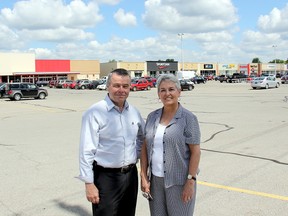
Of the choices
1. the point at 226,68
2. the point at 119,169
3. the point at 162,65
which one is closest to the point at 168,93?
the point at 119,169

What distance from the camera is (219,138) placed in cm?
1016

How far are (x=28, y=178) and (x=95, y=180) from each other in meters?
3.63

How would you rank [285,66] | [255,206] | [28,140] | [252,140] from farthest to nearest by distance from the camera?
[285,66] < [28,140] < [252,140] < [255,206]

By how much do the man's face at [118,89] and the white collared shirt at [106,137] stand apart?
6cm

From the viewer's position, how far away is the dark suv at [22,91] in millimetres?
32688

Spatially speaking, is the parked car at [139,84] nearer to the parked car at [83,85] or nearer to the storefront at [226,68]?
the parked car at [83,85]

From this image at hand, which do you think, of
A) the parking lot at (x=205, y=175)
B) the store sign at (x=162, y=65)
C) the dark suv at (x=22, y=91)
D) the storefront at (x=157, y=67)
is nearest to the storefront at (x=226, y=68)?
the storefront at (x=157, y=67)

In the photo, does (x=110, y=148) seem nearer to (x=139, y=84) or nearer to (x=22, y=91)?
(x=22, y=91)

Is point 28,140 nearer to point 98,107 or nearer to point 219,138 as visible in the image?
point 219,138

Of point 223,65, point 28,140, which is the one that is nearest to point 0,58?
point 28,140

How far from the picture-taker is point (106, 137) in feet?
10.3

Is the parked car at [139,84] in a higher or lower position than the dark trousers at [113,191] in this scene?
higher

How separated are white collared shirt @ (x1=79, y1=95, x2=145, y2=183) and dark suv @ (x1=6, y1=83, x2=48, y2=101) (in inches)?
1245

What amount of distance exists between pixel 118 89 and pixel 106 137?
1.47 feet
